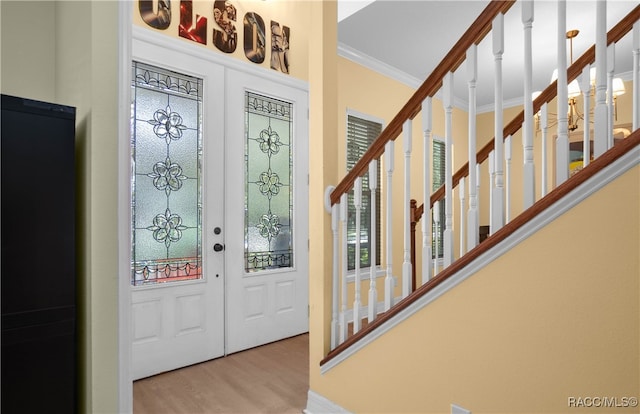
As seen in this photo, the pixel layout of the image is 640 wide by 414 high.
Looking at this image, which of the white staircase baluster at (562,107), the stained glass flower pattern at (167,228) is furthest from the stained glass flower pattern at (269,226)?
the white staircase baluster at (562,107)

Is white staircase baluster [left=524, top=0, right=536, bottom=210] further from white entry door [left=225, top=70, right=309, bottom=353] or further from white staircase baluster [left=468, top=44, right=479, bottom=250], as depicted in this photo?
white entry door [left=225, top=70, right=309, bottom=353]

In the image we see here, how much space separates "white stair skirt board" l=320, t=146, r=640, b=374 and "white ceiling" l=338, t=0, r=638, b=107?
248cm

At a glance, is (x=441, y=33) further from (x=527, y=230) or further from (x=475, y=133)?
(x=527, y=230)

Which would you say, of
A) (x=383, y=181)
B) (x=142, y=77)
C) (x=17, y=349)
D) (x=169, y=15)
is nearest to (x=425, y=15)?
(x=383, y=181)

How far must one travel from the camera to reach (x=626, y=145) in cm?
115

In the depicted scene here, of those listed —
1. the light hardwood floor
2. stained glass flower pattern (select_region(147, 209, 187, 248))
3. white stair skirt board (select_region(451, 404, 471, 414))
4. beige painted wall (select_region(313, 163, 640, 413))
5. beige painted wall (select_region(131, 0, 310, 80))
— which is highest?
beige painted wall (select_region(131, 0, 310, 80))

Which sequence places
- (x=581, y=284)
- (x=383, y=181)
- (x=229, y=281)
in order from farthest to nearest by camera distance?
(x=383, y=181)
(x=229, y=281)
(x=581, y=284)

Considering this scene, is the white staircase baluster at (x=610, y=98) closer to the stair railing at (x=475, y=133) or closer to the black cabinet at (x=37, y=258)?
the stair railing at (x=475, y=133)

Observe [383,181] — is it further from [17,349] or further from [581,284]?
[17,349]

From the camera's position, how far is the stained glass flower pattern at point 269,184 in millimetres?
3358

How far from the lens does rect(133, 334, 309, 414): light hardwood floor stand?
2256 mm

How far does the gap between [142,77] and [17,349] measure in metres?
2.05

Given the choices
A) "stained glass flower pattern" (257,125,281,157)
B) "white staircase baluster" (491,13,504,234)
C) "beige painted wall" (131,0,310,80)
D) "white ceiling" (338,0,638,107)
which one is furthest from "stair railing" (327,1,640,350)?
"beige painted wall" (131,0,310,80)

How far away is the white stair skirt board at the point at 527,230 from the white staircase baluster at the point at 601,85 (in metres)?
0.09
